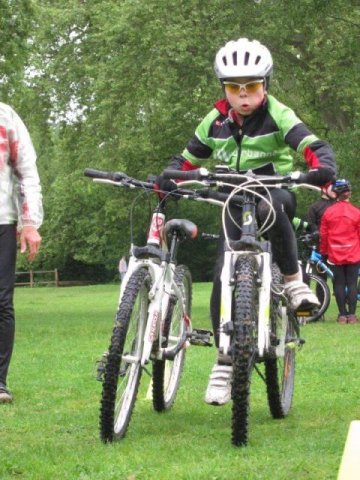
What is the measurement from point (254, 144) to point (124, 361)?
1.48 m

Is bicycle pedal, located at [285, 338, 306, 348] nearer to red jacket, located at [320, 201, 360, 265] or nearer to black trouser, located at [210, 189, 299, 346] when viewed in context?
black trouser, located at [210, 189, 299, 346]

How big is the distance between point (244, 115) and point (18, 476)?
8.25 feet

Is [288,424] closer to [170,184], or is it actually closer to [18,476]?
[170,184]

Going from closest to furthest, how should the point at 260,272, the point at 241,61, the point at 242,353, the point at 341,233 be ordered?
the point at 242,353, the point at 260,272, the point at 241,61, the point at 341,233

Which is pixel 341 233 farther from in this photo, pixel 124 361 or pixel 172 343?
pixel 124 361

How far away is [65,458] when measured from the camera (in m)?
5.66

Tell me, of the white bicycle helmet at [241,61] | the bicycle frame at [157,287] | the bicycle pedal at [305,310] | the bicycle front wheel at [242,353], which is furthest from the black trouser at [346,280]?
the bicycle front wheel at [242,353]

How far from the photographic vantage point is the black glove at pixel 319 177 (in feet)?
20.0

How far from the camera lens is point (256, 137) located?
6.59m

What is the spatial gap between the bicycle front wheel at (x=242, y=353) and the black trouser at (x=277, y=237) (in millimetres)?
547

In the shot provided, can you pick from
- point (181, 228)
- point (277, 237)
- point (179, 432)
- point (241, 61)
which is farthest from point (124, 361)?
point (241, 61)

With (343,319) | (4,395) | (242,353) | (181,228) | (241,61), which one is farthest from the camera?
(343,319)

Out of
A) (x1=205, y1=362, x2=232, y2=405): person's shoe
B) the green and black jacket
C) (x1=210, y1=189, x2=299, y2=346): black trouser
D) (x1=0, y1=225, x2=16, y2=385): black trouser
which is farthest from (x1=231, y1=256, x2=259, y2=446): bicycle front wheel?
(x1=0, y1=225, x2=16, y2=385): black trouser

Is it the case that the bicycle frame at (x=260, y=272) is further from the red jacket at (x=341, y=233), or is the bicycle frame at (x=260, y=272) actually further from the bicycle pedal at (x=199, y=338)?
the red jacket at (x=341, y=233)
